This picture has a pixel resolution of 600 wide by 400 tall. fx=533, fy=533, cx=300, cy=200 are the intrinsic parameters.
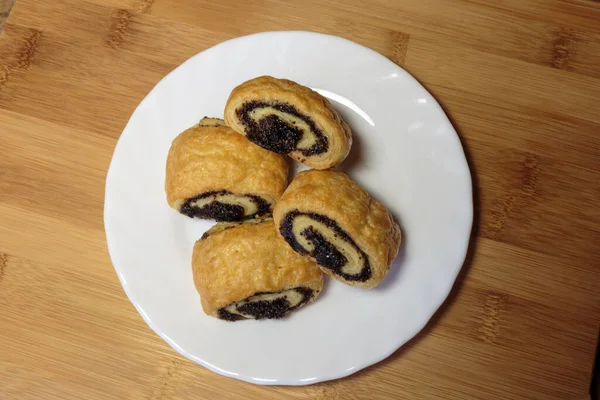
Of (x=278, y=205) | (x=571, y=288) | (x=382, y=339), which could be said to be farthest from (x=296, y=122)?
(x=571, y=288)

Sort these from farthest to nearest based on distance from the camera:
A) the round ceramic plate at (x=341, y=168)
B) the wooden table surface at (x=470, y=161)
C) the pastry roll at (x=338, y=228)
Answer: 1. the wooden table surface at (x=470, y=161)
2. the round ceramic plate at (x=341, y=168)
3. the pastry roll at (x=338, y=228)

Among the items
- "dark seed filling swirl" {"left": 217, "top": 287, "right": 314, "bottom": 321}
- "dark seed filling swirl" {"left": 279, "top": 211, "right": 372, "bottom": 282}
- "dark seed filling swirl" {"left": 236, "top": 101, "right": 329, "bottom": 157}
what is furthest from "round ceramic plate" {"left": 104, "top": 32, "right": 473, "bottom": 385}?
"dark seed filling swirl" {"left": 236, "top": 101, "right": 329, "bottom": 157}

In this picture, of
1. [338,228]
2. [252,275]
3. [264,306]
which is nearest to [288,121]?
[338,228]

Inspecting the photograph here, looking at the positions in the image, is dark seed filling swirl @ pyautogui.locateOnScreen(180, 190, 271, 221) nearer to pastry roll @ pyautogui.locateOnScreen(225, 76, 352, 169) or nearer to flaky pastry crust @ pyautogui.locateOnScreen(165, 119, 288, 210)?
flaky pastry crust @ pyautogui.locateOnScreen(165, 119, 288, 210)

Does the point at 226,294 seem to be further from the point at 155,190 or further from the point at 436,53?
the point at 436,53

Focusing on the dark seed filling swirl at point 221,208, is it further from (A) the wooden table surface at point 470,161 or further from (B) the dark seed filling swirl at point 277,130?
(A) the wooden table surface at point 470,161

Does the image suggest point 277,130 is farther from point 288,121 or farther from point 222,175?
point 222,175

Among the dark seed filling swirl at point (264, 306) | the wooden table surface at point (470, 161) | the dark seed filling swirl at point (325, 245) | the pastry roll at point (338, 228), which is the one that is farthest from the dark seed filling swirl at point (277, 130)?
the wooden table surface at point (470, 161)
